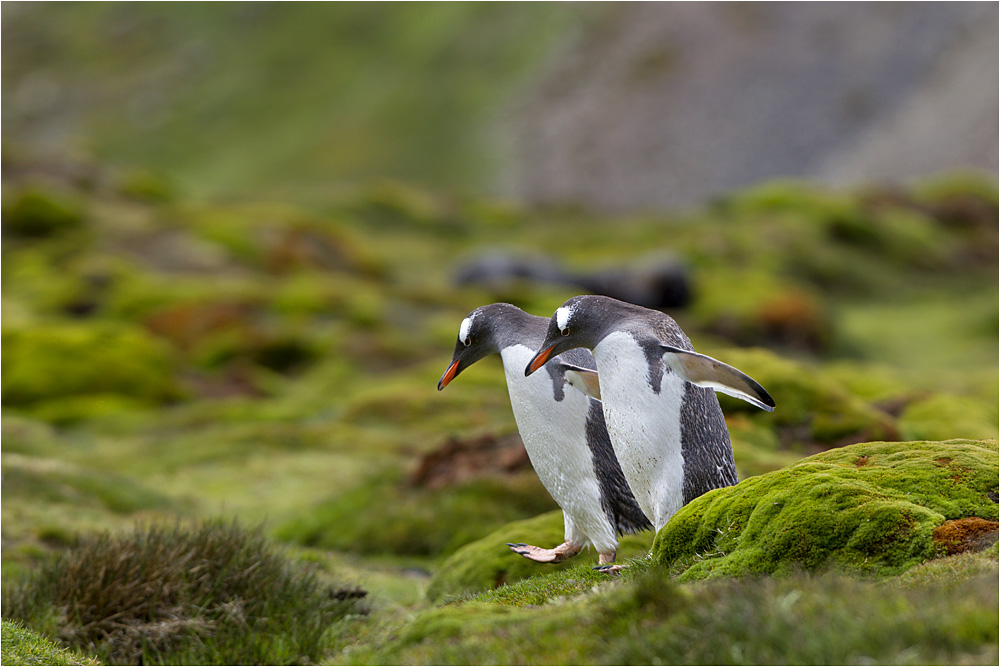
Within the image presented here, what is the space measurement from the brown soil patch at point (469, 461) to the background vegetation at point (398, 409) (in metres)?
0.06

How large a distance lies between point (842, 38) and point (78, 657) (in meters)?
106

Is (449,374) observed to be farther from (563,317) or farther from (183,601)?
(183,601)

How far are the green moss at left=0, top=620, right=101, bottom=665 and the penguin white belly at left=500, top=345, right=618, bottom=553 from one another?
460cm

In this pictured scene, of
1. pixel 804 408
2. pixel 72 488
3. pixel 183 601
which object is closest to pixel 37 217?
pixel 72 488

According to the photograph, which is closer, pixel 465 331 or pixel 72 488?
pixel 465 331

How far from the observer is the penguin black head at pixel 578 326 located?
8422 mm

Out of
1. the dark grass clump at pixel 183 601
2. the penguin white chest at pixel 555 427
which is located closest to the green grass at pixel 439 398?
the dark grass clump at pixel 183 601

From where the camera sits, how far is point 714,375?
25.9 feet

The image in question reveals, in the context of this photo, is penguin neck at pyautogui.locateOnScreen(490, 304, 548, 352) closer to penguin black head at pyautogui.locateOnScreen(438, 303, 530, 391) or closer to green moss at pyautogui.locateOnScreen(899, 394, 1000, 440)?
penguin black head at pyautogui.locateOnScreen(438, 303, 530, 391)

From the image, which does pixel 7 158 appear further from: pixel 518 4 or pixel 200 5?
pixel 200 5

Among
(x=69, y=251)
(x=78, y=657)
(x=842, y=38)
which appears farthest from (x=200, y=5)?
(x=78, y=657)

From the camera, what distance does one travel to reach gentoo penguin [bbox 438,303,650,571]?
9.27 m

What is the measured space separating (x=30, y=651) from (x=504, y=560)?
478cm

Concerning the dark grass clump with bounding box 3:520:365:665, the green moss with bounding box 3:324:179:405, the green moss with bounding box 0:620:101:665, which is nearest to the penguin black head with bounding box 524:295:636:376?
the dark grass clump with bounding box 3:520:365:665
